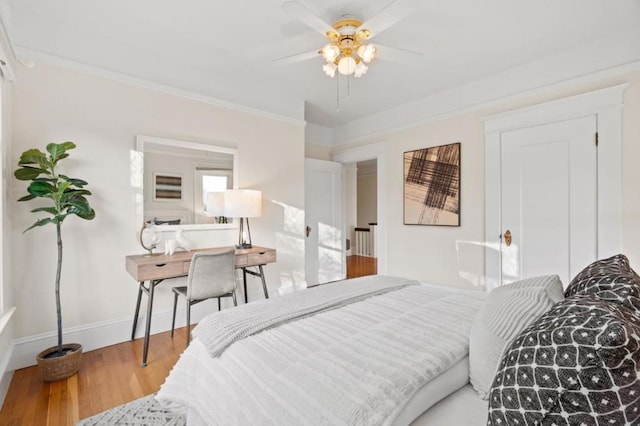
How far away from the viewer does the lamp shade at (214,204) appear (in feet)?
10.4

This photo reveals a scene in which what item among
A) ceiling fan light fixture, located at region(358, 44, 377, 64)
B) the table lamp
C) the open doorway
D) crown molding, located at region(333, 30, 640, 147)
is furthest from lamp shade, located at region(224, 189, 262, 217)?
the open doorway

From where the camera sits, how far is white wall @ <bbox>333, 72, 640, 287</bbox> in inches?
96.1

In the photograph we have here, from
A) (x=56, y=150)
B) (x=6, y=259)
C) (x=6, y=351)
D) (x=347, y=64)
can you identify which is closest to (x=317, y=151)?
(x=347, y=64)

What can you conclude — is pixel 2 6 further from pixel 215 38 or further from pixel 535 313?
pixel 535 313

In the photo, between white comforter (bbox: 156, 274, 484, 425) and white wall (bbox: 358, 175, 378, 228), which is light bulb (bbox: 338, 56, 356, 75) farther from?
white wall (bbox: 358, 175, 378, 228)

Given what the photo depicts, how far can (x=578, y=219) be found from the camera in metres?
2.69

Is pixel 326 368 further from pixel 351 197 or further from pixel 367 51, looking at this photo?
pixel 351 197

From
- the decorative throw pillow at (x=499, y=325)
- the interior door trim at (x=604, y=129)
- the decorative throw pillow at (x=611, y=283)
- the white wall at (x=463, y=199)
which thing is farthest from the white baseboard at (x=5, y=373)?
the interior door trim at (x=604, y=129)

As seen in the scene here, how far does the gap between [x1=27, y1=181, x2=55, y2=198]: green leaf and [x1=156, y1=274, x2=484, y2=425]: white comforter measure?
1.65m

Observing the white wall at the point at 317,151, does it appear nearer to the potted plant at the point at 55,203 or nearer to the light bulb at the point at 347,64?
the light bulb at the point at 347,64

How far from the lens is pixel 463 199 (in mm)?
3463

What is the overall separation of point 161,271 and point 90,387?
0.86 m

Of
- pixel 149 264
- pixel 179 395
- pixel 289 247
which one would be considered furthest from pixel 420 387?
pixel 289 247

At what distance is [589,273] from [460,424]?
83 cm
